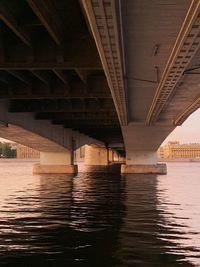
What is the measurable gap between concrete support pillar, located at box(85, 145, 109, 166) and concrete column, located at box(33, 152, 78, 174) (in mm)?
66720

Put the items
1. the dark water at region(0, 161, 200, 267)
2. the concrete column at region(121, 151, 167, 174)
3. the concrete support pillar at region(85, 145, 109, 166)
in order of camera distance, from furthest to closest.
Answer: the concrete support pillar at region(85, 145, 109, 166) → the concrete column at region(121, 151, 167, 174) → the dark water at region(0, 161, 200, 267)

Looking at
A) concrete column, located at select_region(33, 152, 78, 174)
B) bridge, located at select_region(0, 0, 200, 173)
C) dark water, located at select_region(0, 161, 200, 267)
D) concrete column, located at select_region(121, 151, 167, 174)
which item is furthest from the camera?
concrete column, located at select_region(33, 152, 78, 174)

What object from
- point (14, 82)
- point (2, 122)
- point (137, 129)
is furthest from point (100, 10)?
point (137, 129)

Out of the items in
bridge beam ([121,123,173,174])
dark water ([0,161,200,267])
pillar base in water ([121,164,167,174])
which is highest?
bridge beam ([121,123,173,174])

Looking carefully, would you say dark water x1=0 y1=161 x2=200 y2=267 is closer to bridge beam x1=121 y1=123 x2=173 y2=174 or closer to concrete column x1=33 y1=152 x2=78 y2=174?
bridge beam x1=121 y1=123 x2=173 y2=174

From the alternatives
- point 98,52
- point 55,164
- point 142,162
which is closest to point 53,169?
point 55,164

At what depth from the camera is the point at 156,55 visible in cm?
1958

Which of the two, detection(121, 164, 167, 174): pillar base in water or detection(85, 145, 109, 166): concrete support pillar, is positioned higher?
detection(85, 145, 109, 166): concrete support pillar

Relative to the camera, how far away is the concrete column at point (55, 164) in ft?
251

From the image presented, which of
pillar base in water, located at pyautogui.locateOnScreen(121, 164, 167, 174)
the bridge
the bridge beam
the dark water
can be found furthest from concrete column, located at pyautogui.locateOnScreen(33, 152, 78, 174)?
the dark water

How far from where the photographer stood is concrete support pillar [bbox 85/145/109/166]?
145 meters

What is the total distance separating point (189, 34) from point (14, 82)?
16060mm

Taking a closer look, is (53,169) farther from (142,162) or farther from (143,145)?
(143,145)

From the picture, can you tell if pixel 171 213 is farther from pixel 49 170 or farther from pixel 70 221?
pixel 49 170
